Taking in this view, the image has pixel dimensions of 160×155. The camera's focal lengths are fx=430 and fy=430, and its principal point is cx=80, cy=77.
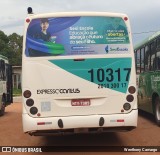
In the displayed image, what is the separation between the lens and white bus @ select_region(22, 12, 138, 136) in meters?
9.34

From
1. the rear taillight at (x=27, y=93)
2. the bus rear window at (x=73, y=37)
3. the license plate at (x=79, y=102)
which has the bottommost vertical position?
the license plate at (x=79, y=102)

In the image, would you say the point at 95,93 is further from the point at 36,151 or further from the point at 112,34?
the point at 36,151

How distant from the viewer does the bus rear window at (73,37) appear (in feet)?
31.3

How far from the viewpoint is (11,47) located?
67500 millimetres

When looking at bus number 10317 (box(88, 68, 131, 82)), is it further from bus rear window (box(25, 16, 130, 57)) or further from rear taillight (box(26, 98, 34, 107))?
rear taillight (box(26, 98, 34, 107))

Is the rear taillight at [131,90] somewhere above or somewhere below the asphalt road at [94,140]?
above

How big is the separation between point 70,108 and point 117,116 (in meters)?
1.04

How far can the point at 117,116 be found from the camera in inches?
370

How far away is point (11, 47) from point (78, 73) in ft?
194

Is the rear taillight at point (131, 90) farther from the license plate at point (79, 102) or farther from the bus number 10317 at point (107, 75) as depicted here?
the license plate at point (79, 102)

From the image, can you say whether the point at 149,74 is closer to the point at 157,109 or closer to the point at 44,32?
the point at 157,109

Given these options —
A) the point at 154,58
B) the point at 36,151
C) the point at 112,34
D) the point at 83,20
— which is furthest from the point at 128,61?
the point at 154,58

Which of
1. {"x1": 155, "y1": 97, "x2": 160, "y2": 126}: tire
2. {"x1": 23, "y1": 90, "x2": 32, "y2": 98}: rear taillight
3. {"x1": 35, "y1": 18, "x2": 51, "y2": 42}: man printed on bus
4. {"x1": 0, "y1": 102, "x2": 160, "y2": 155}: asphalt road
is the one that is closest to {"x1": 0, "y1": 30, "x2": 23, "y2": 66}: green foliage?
{"x1": 155, "y1": 97, "x2": 160, "y2": 126}: tire

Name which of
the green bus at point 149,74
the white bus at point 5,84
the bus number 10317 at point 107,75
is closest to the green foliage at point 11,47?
the white bus at point 5,84
